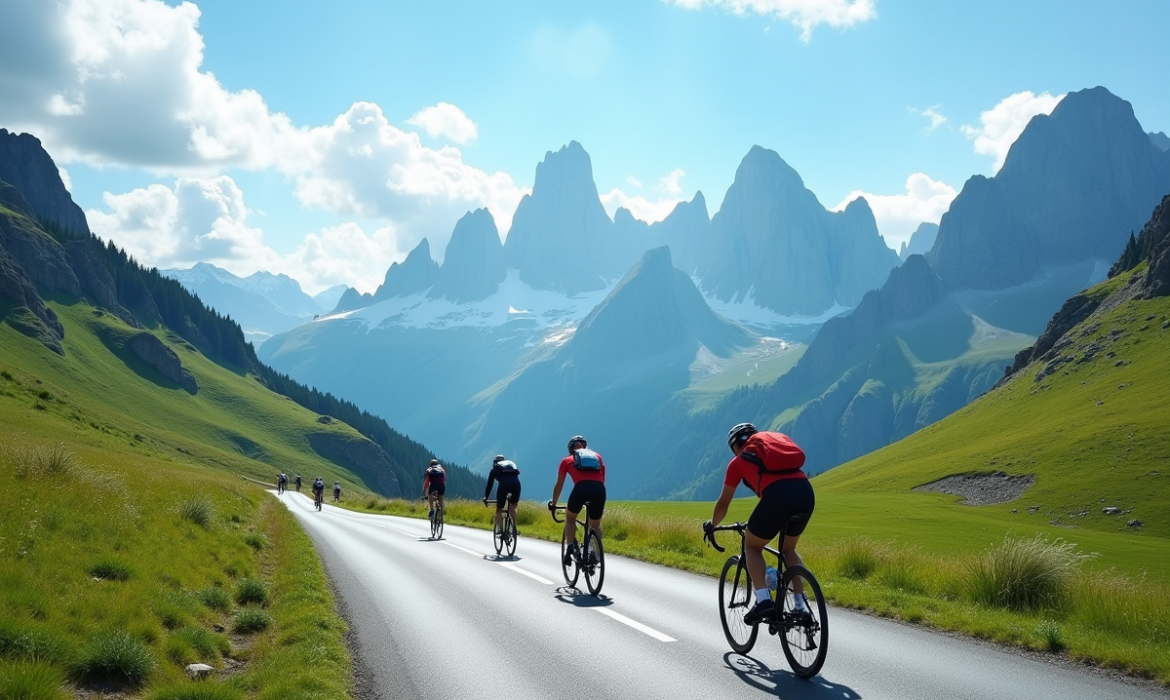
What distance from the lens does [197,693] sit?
7102mm

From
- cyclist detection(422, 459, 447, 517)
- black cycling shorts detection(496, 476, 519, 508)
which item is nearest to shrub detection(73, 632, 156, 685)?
black cycling shorts detection(496, 476, 519, 508)

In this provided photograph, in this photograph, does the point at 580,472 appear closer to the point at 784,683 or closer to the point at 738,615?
the point at 738,615

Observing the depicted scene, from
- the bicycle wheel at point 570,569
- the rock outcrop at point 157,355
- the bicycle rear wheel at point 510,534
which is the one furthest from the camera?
the rock outcrop at point 157,355

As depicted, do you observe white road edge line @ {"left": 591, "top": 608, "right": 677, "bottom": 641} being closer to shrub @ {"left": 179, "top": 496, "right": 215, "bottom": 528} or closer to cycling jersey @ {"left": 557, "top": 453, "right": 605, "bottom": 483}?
cycling jersey @ {"left": 557, "top": 453, "right": 605, "bottom": 483}

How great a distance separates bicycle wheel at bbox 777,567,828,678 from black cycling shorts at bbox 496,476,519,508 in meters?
12.9

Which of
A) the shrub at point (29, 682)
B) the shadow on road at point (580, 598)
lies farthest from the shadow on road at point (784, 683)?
the shrub at point (29, 682)

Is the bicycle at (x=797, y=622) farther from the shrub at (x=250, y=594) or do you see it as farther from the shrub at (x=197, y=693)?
the shrub at (x=250, y=594)

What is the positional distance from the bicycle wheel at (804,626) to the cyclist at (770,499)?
103mm

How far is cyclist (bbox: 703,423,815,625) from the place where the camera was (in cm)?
812

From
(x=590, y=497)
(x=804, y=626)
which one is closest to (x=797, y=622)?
(x=804, y=626)

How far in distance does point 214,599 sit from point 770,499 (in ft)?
31.4

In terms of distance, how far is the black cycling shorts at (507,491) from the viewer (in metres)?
20.4

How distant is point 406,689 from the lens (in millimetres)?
8133

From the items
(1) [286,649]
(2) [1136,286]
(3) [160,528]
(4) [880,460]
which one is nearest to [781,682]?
(1) [286,649]
